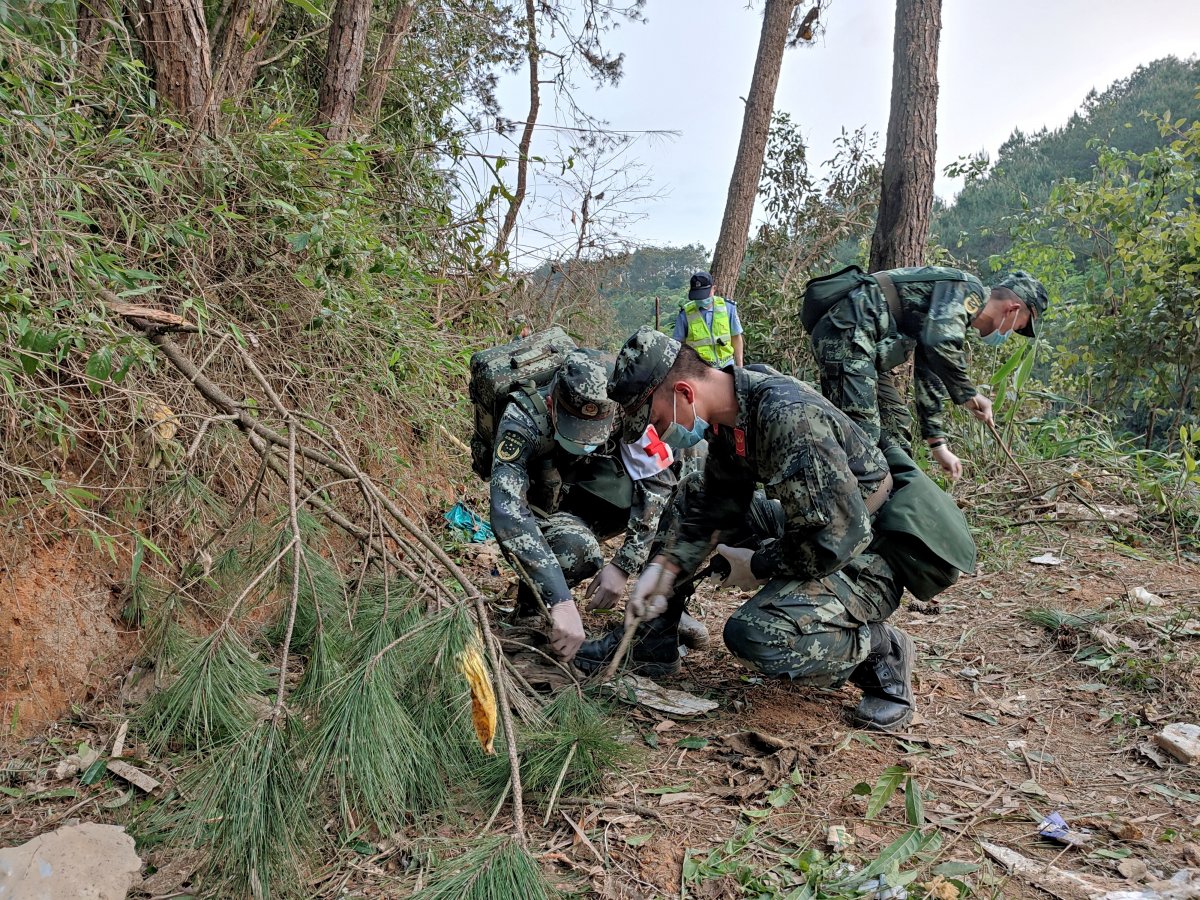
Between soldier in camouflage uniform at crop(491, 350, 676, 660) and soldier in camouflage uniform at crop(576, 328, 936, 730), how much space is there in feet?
0.79

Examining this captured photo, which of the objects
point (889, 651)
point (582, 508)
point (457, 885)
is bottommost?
point (457, 885)

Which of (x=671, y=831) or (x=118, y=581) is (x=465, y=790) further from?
(x=118, y=581)

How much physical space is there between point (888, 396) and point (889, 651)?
2.12m

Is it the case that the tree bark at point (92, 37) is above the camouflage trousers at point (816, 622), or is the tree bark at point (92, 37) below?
above

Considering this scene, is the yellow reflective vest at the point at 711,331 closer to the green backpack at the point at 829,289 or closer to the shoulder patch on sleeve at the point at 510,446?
the green backpack at the point at 829,289

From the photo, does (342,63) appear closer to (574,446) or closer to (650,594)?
(574,446)

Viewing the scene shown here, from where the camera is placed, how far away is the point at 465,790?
204 cm

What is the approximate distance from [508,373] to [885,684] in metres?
1.81

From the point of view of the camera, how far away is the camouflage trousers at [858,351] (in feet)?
12.2

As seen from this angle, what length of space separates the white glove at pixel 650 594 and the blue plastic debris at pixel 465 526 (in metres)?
1.80

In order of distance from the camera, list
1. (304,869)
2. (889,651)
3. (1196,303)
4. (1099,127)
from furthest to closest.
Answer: (1099,127), (1196,303), (889,651), (304,869)

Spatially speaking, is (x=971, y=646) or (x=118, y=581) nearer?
(x=118, y=581)

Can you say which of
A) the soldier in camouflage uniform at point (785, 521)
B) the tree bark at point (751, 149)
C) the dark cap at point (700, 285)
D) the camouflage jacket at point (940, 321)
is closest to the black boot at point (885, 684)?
the soldier in camouflage uniform at point (785, 521)

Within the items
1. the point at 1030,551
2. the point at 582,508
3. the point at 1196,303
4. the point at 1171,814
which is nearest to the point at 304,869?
the point at 582,508
